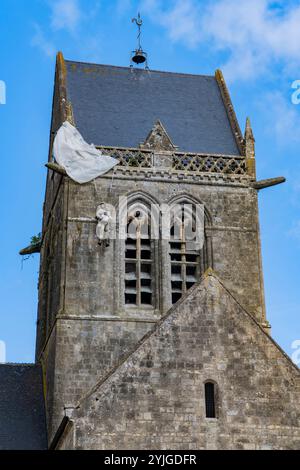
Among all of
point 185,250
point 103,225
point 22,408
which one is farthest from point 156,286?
point 22,408

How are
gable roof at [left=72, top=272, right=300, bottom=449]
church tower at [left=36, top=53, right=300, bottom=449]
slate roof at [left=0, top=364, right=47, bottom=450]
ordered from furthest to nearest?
slate roof at [left=0, top=364, right=47, bottom=450] → church tower at [left=36, top=53, right=300, bottom=449] → gable roof at [left=72, top=272, right=300, bottom=449]

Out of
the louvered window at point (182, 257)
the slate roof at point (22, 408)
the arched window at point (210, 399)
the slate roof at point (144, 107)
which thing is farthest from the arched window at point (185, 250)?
the arched window at point (210, 399)

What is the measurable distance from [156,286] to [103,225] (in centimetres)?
200

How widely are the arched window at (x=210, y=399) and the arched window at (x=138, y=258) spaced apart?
294 inches

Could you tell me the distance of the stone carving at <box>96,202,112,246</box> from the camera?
25.1m

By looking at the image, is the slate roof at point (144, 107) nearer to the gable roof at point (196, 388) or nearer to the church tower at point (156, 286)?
the church tower at point (156, 286)

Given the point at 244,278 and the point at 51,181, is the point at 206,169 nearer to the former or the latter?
the point at 244,278

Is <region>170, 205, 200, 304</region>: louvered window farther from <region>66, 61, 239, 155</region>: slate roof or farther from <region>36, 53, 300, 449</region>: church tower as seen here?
<region>66, 61, 239, 155</region>: slate roof

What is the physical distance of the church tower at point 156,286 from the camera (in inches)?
678

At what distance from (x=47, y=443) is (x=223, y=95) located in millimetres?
12360

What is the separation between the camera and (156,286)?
25.2 m

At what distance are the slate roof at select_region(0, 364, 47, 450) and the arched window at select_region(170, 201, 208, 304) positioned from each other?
410 centimetres

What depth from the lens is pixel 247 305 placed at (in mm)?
25000

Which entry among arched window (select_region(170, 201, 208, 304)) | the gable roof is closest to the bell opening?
arched window (select_region(170, 201, 208, 304))
